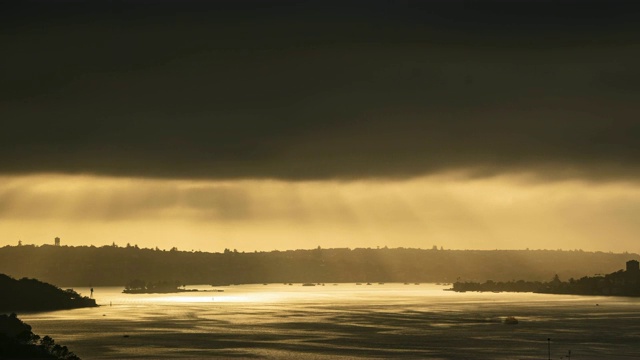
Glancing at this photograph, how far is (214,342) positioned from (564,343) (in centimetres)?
5845

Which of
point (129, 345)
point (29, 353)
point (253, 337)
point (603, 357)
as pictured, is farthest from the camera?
point (253, 337)

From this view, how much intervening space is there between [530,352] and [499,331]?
164ft

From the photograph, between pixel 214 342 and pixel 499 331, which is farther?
pixel 499 331

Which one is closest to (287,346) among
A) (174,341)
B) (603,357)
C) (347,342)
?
(347,342)

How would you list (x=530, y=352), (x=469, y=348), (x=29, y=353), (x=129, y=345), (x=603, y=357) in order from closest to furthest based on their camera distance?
(x=29, y=353)
(x=603, y=357)
(x=530, y=352)
(x=469, y=348)
(x=129, y=345)

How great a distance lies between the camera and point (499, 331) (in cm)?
18712

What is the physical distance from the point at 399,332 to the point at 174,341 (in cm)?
4563

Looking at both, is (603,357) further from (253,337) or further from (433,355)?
(253,337)

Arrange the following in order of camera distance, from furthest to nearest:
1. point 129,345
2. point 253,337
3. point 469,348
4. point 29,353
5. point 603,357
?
point 253,337
point 129,345
point 469,348
point 603,357
point 29,353

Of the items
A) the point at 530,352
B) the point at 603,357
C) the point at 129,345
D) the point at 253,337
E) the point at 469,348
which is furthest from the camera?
the point at 253,337

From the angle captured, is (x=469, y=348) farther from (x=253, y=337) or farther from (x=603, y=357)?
(x=253, y=337)

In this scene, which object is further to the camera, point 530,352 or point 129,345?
point 129,345

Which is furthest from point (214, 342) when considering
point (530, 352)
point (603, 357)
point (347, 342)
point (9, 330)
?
point (603, 357)

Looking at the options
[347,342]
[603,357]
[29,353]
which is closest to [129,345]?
[347,342]
